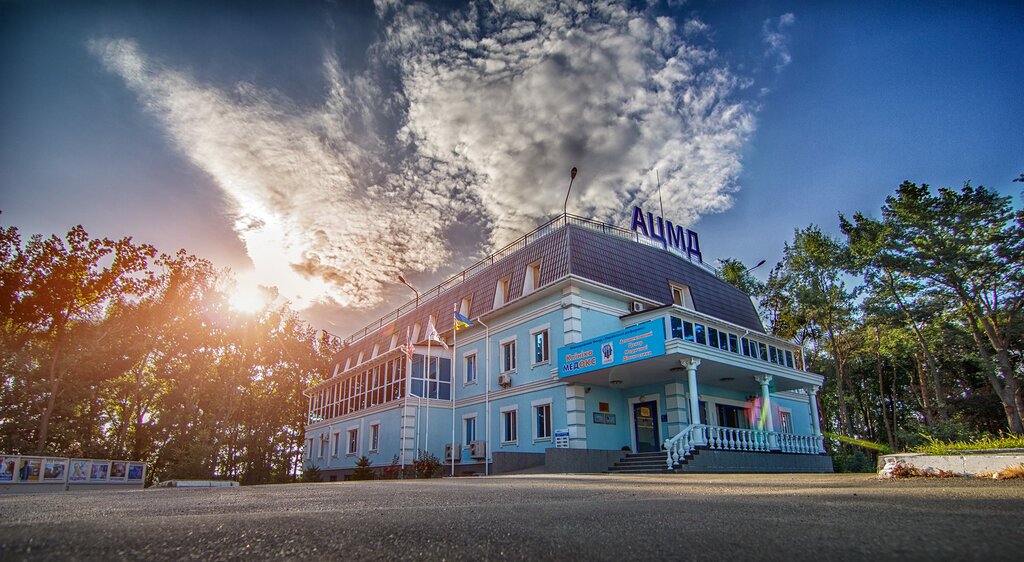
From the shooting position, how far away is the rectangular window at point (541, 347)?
808 inches

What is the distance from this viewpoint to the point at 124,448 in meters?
34.2

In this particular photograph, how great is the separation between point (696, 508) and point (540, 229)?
19.7 m

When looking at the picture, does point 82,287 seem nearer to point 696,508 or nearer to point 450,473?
point 450,473

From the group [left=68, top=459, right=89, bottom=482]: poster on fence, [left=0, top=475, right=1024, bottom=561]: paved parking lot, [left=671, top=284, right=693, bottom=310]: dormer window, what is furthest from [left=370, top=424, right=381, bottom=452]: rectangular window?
[left=0, top=475, right=1024, bottom=561]: paved parking lot

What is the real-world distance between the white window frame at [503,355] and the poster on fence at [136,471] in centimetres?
1373

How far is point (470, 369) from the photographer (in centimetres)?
2450

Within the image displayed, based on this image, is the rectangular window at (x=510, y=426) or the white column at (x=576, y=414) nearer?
the white column at (x=576, y=414)

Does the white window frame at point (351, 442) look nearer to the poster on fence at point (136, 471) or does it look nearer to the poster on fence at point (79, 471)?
the poster on fence at point (136, 471)

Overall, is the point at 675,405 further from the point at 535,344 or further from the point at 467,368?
the point at 467,368

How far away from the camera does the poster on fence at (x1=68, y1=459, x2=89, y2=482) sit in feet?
53.3

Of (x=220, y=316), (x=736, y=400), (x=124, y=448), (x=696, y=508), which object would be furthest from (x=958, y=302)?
(x=124, y=448)

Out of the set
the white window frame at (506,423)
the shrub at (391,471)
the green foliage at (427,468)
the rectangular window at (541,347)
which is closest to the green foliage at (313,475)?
the shrub at (391,471)

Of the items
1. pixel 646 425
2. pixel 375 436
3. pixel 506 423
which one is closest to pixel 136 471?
pixel 375 436

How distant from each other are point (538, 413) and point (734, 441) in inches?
273
